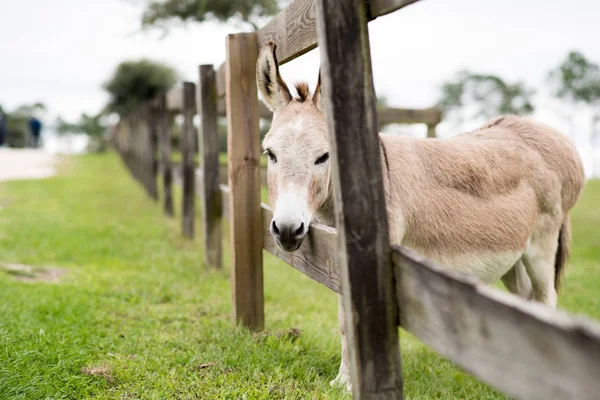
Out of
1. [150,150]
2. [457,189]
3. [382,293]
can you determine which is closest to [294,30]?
[457,189]

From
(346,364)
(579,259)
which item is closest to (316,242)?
(346,364)

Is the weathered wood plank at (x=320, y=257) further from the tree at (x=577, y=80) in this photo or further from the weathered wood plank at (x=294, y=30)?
the tree at (x=577, y=80)

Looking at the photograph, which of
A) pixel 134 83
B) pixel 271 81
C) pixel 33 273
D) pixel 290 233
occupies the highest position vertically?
pixel 134 83

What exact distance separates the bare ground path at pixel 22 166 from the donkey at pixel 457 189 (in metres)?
15.5

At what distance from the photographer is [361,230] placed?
179 centimetres

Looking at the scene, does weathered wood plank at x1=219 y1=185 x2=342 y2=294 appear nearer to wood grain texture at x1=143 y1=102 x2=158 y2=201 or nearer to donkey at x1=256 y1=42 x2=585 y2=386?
donkey at x1=256 y1=42 x2=585 y2=386

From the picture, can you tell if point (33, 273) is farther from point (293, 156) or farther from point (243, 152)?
point (293, 156)

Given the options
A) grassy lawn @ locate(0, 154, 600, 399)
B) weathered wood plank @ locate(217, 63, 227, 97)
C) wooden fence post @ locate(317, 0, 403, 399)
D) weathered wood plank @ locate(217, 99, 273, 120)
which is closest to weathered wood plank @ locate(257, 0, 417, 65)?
wooden fence post @ locate(317, 0, 403, 399)

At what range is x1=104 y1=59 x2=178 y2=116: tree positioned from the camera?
37.9 meters

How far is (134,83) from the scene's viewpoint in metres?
38.0

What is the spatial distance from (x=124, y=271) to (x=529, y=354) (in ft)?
16.3

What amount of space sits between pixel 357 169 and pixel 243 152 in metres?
1.88

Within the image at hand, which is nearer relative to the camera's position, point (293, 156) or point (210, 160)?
point (293, 156)

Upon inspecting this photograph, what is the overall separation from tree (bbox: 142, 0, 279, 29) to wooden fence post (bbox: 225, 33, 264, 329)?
30.5ft
